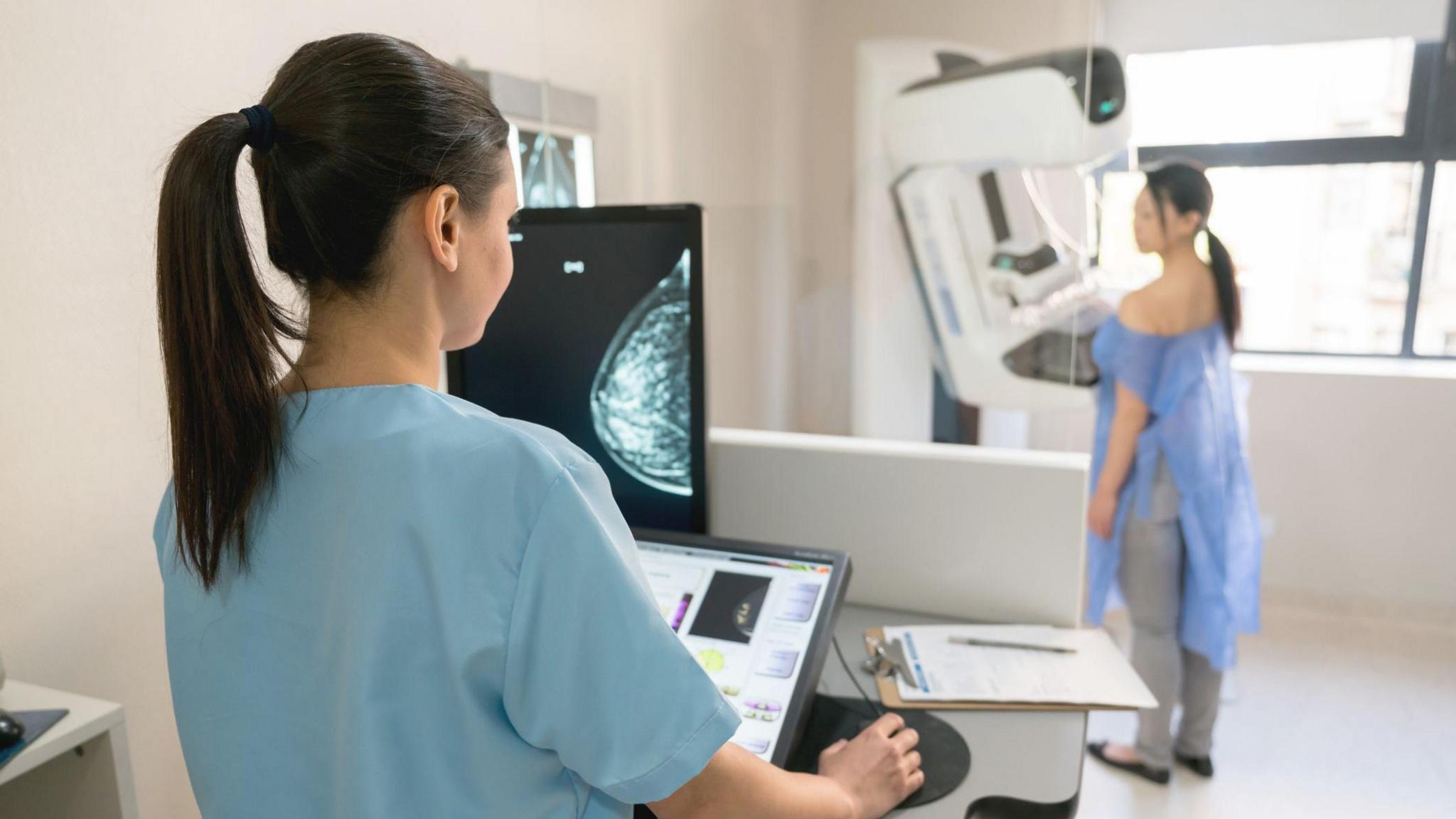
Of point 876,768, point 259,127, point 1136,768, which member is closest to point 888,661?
point 876,768

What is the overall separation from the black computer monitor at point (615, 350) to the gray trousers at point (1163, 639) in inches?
55.9

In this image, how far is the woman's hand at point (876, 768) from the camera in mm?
886

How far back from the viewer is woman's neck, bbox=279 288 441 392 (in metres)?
0.63

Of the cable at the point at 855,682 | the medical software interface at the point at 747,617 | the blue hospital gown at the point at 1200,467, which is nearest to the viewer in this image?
the medical software interface at the point at 747,617

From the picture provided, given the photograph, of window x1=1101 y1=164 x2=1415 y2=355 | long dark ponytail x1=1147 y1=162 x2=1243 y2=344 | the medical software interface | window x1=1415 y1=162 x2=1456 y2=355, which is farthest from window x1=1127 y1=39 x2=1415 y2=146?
the medical software interface

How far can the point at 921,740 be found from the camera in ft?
3.36

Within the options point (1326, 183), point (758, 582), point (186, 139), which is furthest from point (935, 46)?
point (1326, 183)

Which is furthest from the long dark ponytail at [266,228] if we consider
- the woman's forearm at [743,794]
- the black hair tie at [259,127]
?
the woman's forearm at [743,794]

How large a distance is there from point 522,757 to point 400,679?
0.32ft

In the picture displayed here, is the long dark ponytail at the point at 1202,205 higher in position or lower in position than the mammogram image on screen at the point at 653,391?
higher

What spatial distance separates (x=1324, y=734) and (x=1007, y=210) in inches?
78.1

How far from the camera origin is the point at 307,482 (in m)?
0.61

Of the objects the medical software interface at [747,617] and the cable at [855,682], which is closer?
the medical software interface at [747,617]

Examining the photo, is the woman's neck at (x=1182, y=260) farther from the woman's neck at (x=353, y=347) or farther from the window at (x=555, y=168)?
the woman's neck at (x=353, y=347)
